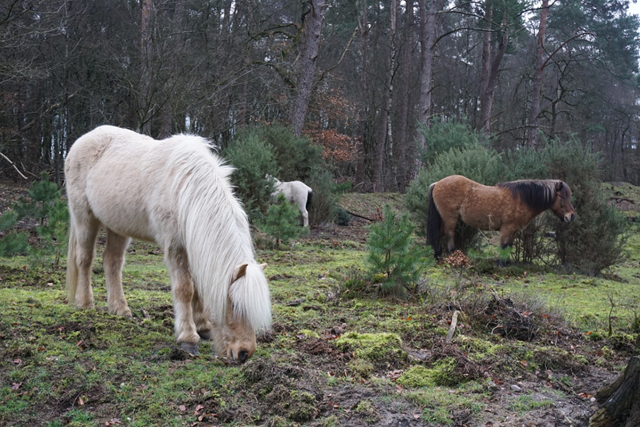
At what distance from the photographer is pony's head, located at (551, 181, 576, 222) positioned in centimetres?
905

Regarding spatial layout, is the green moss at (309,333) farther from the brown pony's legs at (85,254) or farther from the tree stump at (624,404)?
the tree stump at (624,404)

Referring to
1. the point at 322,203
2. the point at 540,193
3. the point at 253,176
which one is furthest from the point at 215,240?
the point at 322,203

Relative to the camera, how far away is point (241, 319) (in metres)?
3.66

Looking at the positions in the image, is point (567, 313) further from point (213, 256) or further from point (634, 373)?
point (213, 256)

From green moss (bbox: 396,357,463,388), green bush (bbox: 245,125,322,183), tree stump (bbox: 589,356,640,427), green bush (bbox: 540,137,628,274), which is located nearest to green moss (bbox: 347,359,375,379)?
green moss (bbox: 396,357,463,388)

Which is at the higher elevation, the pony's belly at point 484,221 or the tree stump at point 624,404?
the pony's belly at point 484,221

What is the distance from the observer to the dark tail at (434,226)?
9.89 metres

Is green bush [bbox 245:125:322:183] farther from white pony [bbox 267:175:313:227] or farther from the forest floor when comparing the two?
the forest floor

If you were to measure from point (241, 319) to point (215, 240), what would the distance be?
1.90 feet

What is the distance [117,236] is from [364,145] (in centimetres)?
2219

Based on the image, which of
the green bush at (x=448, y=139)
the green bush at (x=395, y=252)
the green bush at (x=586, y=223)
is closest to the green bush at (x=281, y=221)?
the green bush at (x=395, y=252)

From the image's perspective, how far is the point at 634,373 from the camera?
2863 millimetres

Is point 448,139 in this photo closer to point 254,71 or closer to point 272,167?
point 272,167

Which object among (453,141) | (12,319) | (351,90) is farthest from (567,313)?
(351,90)
